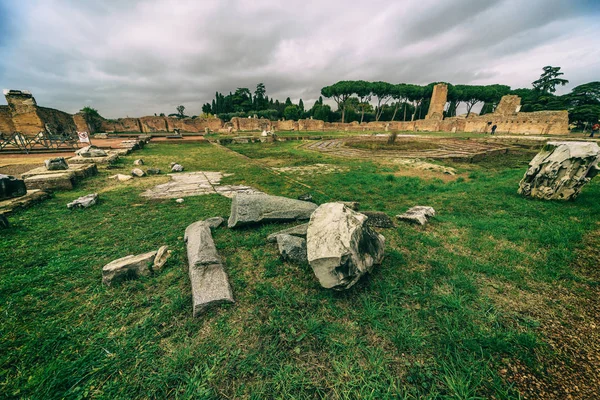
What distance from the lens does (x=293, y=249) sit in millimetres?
2566

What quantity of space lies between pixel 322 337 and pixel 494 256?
2391 mm

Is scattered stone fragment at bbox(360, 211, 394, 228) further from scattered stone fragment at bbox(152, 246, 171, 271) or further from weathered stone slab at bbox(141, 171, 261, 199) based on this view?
weathered stone slab at bbox(141, 171, 261, 199)

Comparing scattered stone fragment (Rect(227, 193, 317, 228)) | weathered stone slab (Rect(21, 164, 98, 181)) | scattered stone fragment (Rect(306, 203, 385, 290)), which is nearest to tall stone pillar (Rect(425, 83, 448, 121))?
scattered stone fragment (Rect(227, 193, 317, 228))

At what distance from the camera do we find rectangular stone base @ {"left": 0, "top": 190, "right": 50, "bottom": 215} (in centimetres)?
362

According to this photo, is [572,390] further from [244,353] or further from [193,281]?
[193,281]

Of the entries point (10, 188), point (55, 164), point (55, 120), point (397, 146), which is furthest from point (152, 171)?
point (55, 120)

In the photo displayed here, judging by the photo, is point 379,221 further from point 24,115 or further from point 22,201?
point 24,115

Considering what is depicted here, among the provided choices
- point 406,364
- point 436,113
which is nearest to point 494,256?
point 406,364

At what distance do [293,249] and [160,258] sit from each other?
153 centimetres

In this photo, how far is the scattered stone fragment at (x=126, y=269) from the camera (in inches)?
85.0

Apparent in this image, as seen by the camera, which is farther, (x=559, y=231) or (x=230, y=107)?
(x=230, y=107)

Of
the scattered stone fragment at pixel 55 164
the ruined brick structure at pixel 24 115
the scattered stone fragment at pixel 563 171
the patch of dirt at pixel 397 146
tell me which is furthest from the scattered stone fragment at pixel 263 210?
the ruined brick structure at pixel 24 115

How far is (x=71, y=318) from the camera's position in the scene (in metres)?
1.78

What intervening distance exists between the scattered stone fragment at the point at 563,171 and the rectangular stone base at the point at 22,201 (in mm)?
9725
